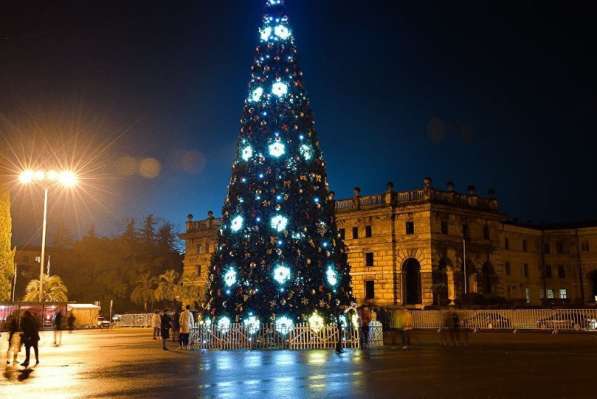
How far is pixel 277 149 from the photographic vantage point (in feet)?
79.6

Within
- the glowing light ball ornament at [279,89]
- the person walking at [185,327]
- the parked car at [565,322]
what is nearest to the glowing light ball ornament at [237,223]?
the person walking at [185,327]

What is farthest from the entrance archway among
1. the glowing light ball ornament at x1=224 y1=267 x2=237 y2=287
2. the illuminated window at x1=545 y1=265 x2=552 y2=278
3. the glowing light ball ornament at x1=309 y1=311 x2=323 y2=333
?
the glowing light ball ornament at x1=224 y1=267 x2=237 y2=287

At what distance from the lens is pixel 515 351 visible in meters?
21.6

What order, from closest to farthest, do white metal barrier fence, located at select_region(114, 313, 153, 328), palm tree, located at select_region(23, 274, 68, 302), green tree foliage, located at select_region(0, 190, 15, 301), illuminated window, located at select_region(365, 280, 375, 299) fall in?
green tree foliage, located at select_region(0, 190, 15, 301) → palm tree, located at select_region(23, 274, 68, 302) → white metal barrier fence, located at select_region(114, 313, 153, 328) → illuminated window, located at select_region(365, 280, 375, 299)

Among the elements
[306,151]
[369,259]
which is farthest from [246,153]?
[369,259]

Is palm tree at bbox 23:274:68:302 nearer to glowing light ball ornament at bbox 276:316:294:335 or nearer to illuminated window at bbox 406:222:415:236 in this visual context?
illuminated window at bbox 406:222:415:236

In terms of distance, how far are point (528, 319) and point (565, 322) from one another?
2.23 meters

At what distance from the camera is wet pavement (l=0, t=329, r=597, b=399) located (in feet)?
38.4

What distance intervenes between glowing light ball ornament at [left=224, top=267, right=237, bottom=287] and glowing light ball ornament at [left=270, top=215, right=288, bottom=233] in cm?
223

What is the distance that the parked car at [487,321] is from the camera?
3831cm

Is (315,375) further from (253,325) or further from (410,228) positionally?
(410,228)

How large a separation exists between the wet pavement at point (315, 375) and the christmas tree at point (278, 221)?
6.90 feet

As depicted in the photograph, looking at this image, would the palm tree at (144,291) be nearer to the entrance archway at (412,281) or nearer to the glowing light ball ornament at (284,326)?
the entrance archway at (412,281)

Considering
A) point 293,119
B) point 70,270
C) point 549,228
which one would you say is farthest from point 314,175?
point 70,270
